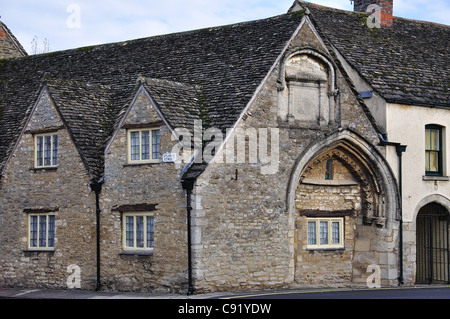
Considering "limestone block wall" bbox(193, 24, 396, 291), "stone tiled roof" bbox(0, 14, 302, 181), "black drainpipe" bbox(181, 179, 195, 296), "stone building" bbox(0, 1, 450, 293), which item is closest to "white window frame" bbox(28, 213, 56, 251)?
"stone building" bbox(0, 1, 450, 293)

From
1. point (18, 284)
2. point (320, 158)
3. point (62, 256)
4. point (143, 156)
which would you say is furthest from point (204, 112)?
point (18, 284)

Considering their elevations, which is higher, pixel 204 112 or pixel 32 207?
pixel 204 112

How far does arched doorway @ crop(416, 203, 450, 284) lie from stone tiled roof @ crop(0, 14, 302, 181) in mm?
8570

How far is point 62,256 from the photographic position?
24641mm

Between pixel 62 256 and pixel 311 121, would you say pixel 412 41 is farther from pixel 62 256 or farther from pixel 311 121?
pixel 62 256

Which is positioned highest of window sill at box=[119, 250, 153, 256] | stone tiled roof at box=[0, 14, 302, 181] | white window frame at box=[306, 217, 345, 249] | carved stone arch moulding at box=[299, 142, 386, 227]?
stone tiled roof at box=[0, 14, 302, 181]

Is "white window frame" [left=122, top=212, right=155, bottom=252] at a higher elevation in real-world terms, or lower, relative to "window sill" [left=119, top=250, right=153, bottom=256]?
higher

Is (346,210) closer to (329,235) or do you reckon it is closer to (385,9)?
(329,235)

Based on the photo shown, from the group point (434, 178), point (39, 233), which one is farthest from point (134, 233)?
point (434, 178)

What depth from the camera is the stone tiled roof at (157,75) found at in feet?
78.9

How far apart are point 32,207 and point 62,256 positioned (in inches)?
82.5

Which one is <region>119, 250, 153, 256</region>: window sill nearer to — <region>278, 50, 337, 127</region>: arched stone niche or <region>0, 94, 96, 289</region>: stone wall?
<region>0, 94, 96, 289</region>: stone wall

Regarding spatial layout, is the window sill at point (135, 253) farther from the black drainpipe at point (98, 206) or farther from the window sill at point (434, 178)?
the window sill at point (434, 178)

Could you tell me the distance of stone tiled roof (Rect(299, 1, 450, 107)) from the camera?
27.3 meters
